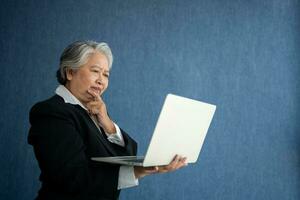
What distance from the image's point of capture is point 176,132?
1.33 metres

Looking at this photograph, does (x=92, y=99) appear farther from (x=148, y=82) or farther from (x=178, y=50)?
(x=178, y=50)

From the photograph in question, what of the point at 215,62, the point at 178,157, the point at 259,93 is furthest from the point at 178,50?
the point at 178,157

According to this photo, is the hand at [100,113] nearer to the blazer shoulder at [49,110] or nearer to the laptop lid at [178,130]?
the blazer shoulder at [49,110]

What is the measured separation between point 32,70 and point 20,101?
202 mm

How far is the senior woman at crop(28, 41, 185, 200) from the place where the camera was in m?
1.31

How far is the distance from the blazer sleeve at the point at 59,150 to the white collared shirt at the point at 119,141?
132 millimetres

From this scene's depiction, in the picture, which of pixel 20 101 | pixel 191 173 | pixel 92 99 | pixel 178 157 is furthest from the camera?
pixel 191 173

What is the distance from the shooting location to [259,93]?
2658mm

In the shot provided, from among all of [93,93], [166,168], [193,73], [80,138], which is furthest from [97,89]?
[193,73]

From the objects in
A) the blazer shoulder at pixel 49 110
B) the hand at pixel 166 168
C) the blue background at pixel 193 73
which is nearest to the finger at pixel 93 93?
the blazer shoulder at pixel 49 110

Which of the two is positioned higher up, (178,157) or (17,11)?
(17,11)

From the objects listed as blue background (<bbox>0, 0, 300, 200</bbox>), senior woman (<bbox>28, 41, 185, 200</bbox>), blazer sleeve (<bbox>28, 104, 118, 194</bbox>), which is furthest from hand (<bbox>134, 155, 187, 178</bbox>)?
blue background (<bbox>0, 0, 300, 200</bbox>)

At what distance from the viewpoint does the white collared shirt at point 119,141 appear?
1.45 metres

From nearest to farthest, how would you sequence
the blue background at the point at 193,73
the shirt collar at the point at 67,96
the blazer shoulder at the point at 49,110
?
the blazer shoulder at the point at 49,110 → the shirt collar at the point at 67,96 → the blue background at the point at 193,73
